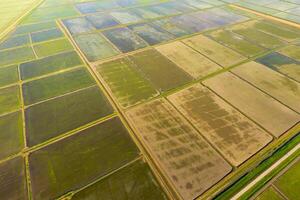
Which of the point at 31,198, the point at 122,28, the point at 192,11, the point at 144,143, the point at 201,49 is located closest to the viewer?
the point at 31,198

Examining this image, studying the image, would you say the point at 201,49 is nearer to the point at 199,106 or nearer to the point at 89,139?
the point at 199,106

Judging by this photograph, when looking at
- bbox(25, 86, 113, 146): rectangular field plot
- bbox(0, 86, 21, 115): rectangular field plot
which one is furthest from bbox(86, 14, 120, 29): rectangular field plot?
bbox(25, 86, 113, 146): rectangular field plot

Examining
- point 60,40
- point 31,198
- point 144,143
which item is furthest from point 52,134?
point 60,40

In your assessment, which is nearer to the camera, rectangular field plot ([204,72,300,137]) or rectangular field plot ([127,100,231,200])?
rectangular field plot ([127,100,231,200])

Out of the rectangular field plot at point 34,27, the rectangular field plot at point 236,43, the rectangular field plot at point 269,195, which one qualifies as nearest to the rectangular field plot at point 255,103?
the rectangular field plot at point 269,195

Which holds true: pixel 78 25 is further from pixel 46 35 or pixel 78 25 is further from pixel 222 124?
pixel 222 124

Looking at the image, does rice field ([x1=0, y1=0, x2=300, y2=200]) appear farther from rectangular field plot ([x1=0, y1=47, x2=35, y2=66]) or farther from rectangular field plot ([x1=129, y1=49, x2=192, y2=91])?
rectangular field plot ([x1=0, y1=47, x2=35, y2=66])
